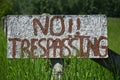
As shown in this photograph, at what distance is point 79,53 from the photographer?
3.24 meters

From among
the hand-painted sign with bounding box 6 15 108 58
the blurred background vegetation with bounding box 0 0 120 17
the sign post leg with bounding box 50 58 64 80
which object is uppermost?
the blurred background vegetation with bounding box 0 0 120 17

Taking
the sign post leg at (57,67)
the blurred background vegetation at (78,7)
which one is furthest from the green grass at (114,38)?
the blurred background vegetation at (78,7)

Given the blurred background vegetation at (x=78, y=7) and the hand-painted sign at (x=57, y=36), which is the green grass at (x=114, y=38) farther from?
the blurred background vegetation at (x=78, y=7)

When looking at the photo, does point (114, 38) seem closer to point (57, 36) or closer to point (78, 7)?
point (57, 36)

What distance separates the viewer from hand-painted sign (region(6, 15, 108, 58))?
331cm

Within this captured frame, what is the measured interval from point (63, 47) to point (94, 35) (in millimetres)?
206

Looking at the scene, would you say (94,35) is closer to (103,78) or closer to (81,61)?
(103,78)

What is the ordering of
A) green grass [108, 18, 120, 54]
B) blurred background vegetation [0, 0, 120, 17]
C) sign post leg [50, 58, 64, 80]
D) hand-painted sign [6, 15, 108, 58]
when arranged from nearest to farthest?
1. sign post leg [50, 58, 64, 80]
2. hand-painted sign [6, 15, 108, 58]
3. green grass [108, 18, 120, 54]
4. blurred background vegetation [0, 0, 120, 17]

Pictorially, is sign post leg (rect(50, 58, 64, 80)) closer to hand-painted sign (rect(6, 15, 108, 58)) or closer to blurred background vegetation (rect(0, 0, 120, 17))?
hand-painted sign (rect(6, 15, 108, 58))

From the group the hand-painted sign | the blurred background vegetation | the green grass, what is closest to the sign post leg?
the hand-painted sign

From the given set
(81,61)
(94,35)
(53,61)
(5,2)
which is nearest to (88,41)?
(94,35)

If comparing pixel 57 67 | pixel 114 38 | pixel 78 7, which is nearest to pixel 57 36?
pixel 57 67

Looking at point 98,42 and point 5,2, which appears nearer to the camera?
point 98,42

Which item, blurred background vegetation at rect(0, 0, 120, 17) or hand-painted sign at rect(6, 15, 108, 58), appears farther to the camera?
blurred background vegetation at rect(0, 0, 120, 17)
